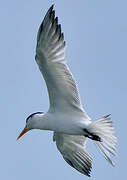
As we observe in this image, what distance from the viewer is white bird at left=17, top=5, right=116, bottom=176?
8883mm

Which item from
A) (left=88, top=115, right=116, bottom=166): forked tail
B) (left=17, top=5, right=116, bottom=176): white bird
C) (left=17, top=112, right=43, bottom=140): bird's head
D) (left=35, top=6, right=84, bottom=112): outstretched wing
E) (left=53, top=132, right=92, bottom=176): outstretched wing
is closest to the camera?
(left=35, top=6, right=84, bottom=112): outstretched wing

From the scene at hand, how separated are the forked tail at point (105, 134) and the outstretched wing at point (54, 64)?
40cm

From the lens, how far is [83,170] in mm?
10203

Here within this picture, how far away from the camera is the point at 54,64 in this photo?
9016 mm

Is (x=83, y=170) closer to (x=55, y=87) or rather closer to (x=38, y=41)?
(x=55, y=87)

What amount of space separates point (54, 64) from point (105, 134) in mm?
1501

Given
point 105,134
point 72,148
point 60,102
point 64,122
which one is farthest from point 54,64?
point 72,148

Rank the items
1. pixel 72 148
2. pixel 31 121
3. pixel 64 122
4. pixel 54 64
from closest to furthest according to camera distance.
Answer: pixel 54 64
pixel 64 122
pixel 31 121
pixel 72 148

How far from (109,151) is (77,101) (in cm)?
102

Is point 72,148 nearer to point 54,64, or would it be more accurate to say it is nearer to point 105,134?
point 105,134

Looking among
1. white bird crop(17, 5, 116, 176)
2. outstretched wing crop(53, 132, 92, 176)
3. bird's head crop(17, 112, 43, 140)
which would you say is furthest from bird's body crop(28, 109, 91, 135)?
outstretched wing crop(53, 132, 92, 176)

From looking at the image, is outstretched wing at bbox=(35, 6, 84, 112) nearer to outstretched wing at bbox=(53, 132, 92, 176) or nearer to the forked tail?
the forked tail

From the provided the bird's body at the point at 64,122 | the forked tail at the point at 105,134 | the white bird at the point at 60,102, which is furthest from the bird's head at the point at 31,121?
the forked tail at the point at 105,134

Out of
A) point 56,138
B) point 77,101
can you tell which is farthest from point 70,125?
point 56,138
